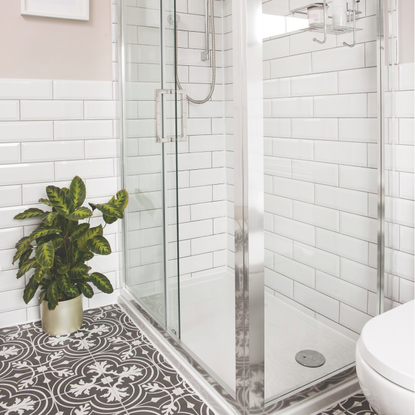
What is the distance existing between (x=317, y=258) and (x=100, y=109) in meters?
1.42

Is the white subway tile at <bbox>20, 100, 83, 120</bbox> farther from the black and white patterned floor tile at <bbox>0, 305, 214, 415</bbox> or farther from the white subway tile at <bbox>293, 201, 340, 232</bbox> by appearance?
the white subway tile at <bbox>293, 201, 340, 232</bbox>

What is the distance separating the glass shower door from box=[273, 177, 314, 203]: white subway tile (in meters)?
0.51

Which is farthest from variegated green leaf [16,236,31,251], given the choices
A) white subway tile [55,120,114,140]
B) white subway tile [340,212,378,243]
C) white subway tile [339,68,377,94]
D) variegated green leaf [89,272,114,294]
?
white subway tile [339,68,377,94]

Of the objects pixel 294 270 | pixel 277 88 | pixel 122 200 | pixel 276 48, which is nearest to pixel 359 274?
pixel 294 270

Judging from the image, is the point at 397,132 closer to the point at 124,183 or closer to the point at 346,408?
the point at 346,408

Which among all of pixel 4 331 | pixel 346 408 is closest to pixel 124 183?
pixel 4 331

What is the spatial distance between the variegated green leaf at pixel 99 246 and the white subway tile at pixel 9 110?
720 millimetres

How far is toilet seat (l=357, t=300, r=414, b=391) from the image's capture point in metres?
1.02

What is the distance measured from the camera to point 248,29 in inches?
50.7

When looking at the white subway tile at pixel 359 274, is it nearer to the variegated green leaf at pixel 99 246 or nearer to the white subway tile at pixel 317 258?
the white subway tile at pixel 317 258

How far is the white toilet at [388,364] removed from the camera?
3.31ft

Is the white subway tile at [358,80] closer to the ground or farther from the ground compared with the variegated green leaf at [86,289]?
farther from the ground

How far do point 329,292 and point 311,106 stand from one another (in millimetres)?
677

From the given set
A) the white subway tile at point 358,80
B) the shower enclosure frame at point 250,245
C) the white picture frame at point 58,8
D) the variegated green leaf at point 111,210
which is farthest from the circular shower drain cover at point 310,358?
the white picture frame at point 58,8
